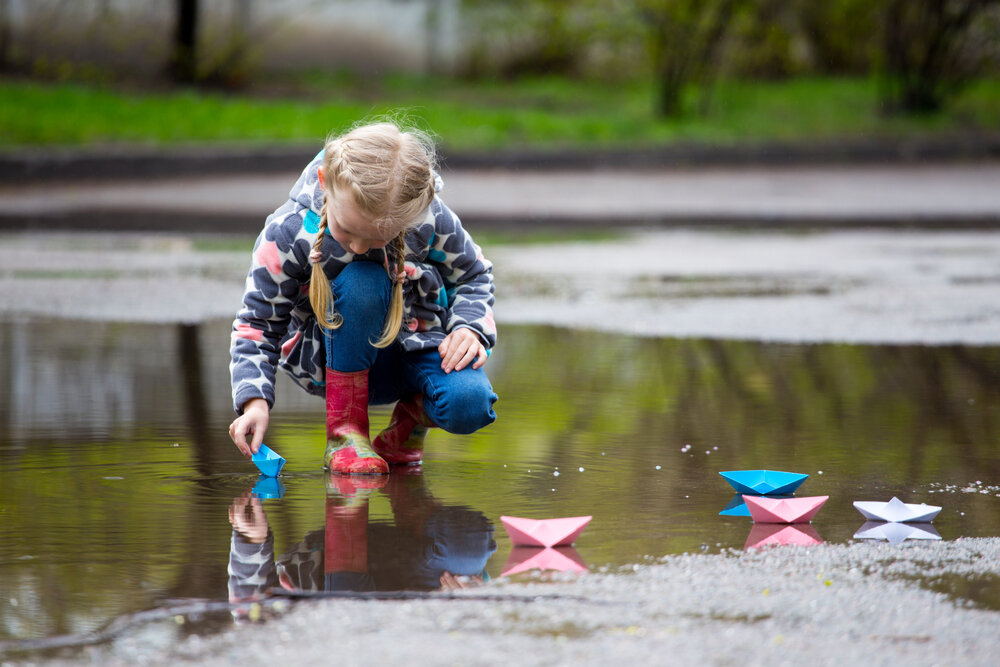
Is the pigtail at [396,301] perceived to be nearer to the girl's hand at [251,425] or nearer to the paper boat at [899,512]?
the girl's hand at [251,425]

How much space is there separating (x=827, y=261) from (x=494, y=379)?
13.7 feet

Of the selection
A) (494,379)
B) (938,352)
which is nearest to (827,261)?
(938,352)

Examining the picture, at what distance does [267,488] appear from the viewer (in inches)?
132

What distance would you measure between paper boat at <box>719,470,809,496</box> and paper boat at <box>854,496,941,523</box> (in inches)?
7.7

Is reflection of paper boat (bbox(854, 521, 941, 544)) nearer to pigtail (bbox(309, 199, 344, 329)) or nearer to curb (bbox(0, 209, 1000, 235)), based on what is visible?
pigtail (bbox(309, 199, 344, 329))

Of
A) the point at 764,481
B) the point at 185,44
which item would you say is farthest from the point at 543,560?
the point at 185,44

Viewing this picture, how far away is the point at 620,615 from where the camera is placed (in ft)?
7.88

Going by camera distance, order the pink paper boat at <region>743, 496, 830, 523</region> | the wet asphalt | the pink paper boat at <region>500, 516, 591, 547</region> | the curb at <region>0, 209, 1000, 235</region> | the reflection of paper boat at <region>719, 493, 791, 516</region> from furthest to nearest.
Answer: the curb at <region>0, 209, 1000, 235</region> → the reflection of paper boat at <region>719, 493, 791, 516</region> → the pink paper boat at <region>743, 496, 830, 523</region> → the pink paper boat at <region>500, 516, 591, 547</region> → the wet asphalt

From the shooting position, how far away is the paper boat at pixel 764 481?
3248 mm

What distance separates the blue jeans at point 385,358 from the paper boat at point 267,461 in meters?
0.27

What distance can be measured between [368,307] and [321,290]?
0.12 meters

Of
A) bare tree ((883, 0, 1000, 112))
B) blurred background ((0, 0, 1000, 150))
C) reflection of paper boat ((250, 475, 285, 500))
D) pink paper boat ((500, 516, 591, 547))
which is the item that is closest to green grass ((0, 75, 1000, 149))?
blurred background ((0, 0, 1000, 150))

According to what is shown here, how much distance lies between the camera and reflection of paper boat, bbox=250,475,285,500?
3.29 meters

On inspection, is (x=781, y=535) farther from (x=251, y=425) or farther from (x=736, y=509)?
(x=251, y=425)
